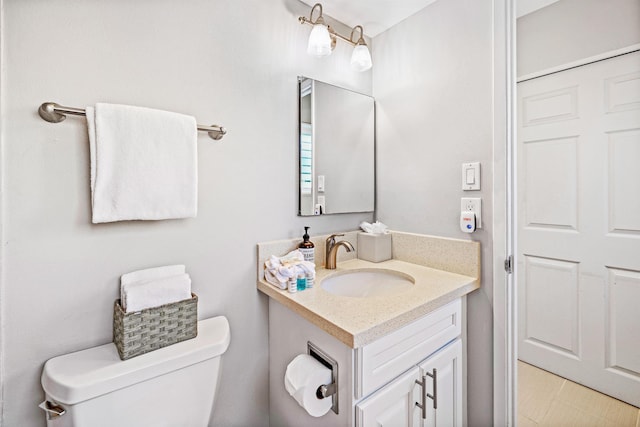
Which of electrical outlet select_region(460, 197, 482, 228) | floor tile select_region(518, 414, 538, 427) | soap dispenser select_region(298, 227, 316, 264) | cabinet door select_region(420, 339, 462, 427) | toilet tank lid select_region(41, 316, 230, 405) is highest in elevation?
electrical outlet select_region(460, 197, 482, 228)

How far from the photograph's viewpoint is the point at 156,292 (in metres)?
0.87

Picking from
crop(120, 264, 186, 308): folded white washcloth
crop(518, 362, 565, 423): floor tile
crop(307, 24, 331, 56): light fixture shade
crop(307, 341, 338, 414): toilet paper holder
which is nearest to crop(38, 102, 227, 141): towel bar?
crop(120, 264, 186, 308): folded white washcloth

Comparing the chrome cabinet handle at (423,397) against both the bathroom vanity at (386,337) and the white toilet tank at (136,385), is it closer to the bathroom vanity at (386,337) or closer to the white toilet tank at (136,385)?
the bathroom vanity at (386,337)

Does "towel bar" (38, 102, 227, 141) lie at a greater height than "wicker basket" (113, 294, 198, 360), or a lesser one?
greater

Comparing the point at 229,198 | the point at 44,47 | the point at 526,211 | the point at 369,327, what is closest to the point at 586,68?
the point at 526,211

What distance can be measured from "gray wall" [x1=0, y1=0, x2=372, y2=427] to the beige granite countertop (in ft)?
0.92

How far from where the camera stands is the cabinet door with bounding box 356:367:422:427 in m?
0.81

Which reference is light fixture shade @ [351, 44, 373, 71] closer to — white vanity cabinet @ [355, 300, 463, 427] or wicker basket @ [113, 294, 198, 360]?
white vanity cabinet @ [355, 300, 463, 427]

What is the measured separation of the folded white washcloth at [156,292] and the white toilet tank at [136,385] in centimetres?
14

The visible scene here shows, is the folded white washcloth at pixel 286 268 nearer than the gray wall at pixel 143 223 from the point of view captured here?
No

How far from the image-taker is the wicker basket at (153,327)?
A: 81 cm

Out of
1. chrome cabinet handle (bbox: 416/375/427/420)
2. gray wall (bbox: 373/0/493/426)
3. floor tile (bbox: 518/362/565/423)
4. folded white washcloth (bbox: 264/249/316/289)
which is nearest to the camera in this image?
chrome cabinet handle (bbox: 416/375/427/420)

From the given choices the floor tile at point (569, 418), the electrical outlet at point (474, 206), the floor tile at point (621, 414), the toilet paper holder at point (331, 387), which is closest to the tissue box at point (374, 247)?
the electrical outlet at point (474, 206)

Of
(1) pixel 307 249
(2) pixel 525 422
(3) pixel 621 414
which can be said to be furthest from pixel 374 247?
(3) pixel 621 414
